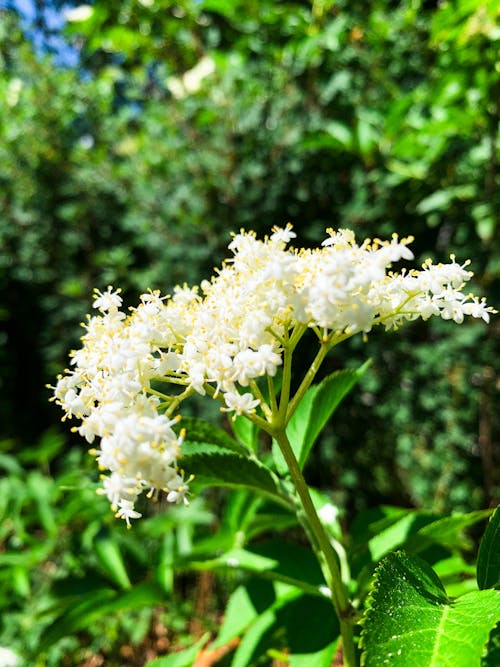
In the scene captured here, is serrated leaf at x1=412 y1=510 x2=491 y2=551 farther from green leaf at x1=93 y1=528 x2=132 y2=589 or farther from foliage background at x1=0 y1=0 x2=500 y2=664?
foliage background at x1=0 y1=0 x2=500 y2=664

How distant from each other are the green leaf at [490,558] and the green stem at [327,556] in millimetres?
157

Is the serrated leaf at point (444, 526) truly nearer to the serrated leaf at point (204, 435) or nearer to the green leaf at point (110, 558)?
the serrated leaf at point (204, 435)

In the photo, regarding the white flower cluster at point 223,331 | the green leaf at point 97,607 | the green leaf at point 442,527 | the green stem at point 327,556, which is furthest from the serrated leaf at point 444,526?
the green leaf at point 97,607

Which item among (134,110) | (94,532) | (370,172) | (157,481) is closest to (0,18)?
(134,110)

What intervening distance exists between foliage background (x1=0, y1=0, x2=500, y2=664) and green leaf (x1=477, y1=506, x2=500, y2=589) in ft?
3.18

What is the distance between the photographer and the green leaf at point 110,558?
3.90ft

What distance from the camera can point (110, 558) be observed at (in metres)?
1.27

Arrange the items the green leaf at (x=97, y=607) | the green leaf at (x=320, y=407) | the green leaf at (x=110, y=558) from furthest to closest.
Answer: the green leaf at (x=110, y=558)
the green leaf at (x=97, y=607)
the green leaf at (x=320, y=407)

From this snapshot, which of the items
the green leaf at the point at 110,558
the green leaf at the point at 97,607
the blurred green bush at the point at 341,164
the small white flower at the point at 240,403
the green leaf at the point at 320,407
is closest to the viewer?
the small white flower at the point at 240,403

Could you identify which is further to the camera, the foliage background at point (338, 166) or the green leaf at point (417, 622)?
the foliage background at point (338, 166)

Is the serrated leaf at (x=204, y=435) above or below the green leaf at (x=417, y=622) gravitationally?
above

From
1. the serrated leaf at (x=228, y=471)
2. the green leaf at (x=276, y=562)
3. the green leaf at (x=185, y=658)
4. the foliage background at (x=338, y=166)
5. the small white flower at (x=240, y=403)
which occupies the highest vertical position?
the foliage background at (x=338, y=166)

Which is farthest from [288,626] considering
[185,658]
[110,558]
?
[110,558]

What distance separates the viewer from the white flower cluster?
0.51 meters
